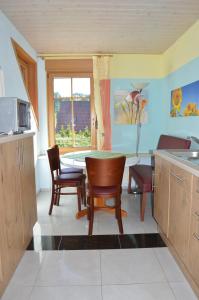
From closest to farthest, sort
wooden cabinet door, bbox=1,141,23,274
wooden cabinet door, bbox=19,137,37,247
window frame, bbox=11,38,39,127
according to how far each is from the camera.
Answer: wooden cabinet door, bbox=1,141,23,274 < wooden cabinet door, bbox=19,137,37,247 < window frame, bbox=11,38,39,127

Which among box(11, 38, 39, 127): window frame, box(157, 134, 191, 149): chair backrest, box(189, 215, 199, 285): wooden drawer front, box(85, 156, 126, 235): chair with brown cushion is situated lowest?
box(189, 215, 199, 285): wooden drawer front

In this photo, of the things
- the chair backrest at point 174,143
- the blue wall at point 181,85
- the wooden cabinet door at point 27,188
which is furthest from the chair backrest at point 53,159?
the blue wall at point 181,85

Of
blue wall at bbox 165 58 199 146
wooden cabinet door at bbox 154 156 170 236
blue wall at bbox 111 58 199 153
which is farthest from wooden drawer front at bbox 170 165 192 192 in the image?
blue wall at bbox 111 58 199 153

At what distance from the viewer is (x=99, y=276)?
1.81 m

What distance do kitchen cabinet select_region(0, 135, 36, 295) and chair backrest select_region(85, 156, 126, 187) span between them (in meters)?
0.60

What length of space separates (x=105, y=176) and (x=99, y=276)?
0.89 m

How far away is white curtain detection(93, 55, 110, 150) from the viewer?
12.5ft

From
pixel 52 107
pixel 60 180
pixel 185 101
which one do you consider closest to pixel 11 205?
pixel 60 180

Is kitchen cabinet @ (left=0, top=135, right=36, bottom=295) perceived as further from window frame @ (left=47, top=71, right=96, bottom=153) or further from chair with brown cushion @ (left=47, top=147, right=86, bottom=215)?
window frame @ (left=47, top=71, right=96, bottom=153)

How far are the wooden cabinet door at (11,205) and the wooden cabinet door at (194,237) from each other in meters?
1.27

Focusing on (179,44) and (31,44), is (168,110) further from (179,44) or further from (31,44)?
(31,44)

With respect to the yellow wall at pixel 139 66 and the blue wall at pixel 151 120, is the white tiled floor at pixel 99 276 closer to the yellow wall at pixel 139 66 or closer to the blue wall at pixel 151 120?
the blue wall at pixel 151 120

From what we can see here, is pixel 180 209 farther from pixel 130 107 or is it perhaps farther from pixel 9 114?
pixel 130 107

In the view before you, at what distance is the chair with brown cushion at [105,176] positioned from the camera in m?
2.28
